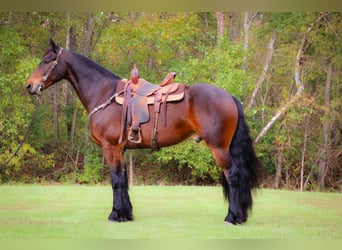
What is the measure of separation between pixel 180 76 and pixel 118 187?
16.3 feet

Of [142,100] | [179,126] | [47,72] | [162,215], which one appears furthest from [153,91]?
[162,215]

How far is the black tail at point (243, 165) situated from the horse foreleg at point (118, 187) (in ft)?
3.51

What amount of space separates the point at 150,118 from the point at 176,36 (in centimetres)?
586

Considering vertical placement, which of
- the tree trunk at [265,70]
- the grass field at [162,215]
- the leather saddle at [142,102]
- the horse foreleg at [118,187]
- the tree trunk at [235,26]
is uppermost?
the tree trunk at [235,26]

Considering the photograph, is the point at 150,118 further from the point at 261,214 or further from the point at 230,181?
the point at 261,214

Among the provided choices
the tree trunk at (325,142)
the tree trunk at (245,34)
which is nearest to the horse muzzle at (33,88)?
the tree trunk at (245,34)

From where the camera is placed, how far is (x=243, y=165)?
16.4 feet

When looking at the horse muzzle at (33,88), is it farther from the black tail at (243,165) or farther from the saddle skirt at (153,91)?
the black tail at (243,165)

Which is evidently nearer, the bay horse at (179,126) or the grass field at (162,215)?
the grass field at (162,215)

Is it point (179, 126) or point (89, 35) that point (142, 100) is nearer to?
point (179, 126)

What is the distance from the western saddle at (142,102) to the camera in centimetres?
515

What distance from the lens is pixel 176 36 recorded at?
10734 millimetres

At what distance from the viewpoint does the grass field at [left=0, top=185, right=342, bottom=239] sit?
4.66 m
